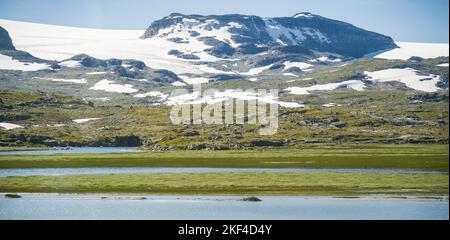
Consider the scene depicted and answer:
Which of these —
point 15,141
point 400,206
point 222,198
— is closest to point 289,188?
point 222,198

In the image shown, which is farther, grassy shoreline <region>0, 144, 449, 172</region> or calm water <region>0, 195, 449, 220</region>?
grassy shoreline <region>0, 144, 449, 172</region>

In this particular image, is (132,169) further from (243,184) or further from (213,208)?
(213,208)

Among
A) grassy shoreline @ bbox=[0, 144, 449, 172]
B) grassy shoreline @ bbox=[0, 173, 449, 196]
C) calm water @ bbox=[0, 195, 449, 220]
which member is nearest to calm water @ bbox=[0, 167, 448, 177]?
grassy shoreline @ bbox=[0, 144, 449, 172]

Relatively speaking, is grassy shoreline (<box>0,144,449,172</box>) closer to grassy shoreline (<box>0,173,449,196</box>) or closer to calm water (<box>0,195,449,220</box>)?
grassy shoreline (<box>0,173,449,196</box>)

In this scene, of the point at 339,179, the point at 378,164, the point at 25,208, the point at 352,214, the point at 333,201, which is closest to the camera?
the point at 352,214

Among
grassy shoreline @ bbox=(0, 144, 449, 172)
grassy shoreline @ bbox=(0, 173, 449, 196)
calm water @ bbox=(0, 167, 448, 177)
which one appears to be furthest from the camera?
grassy shoreline @ bbox=(0, 144, 449, 172)

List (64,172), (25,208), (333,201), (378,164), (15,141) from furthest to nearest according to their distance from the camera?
(15,141)
(378,164)
(64,172)
(333,201)
(25,208)

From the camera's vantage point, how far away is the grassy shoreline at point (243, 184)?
220 ft

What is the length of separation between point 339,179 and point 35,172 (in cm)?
4220

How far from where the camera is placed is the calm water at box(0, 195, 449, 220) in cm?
5062

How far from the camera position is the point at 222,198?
62.5m

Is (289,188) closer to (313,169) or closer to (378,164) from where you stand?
(313,169)

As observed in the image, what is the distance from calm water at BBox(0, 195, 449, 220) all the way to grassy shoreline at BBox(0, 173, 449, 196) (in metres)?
5.36

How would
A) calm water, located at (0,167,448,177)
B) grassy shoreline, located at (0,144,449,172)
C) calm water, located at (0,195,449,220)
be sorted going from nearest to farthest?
calm water, located at (0,195,449,220) < calm water, located at (0,167,448,177) < grassy shoreline, located at (0,144,449,172)
